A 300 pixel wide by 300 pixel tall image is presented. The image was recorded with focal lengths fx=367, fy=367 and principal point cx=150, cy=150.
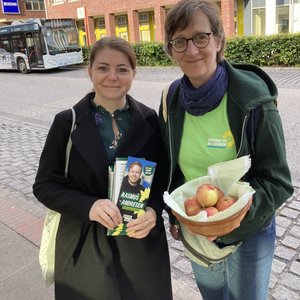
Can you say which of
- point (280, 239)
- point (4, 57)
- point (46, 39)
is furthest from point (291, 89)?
point (4, 57)

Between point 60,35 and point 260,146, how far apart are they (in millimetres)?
20705

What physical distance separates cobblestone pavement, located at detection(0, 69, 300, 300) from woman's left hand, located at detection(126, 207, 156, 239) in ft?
3.98

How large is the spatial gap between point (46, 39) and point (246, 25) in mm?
13101

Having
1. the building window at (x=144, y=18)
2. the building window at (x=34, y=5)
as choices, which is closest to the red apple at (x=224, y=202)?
the building window at (x=144, y=18)

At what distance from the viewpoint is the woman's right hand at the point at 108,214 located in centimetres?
164

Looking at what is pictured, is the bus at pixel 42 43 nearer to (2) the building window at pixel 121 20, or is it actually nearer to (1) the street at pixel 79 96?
(1) the street at pixel 79 96

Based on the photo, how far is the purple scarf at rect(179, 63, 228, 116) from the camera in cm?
159

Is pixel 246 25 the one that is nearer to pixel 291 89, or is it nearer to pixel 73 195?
pixel 291 89

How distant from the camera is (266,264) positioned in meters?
1.80

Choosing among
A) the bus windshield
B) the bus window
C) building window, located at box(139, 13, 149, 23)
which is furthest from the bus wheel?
building window, located at box(139, 13, 149, 23)

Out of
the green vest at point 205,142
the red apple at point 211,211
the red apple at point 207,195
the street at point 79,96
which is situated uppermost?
the green vest at point 205,142

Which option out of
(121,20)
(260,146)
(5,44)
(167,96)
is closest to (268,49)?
(167,96)

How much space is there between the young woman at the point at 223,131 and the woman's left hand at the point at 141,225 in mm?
208

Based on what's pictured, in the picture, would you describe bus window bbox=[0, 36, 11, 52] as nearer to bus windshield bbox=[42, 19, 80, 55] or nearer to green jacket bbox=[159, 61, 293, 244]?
bus windshield bbox=[42, 19, 80, 55]
